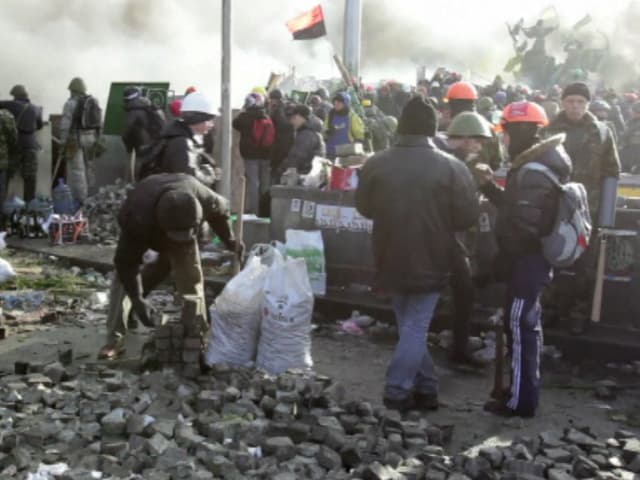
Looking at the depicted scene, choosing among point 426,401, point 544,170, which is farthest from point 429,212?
point 426,401

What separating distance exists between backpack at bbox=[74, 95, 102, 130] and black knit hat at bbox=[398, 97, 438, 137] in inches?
331

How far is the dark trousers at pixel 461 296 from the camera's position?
6.30 metres

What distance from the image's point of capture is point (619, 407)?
5.85 metres

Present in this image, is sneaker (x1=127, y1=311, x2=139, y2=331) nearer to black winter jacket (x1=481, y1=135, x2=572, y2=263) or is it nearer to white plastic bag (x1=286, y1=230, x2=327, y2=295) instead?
white plastic bag (x1=286, y1=230, x2=327, y2=295)

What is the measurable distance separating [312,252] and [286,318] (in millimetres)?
2234

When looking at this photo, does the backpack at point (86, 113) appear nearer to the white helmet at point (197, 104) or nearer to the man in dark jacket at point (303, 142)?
the man in dark jacket at point (303, 142)

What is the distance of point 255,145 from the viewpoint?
1177 cm

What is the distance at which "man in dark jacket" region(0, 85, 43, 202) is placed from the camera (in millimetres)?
12672

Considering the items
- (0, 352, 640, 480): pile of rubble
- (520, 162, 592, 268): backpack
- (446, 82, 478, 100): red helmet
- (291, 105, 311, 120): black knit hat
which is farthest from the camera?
(291, 105, 311, 120): black knit hat

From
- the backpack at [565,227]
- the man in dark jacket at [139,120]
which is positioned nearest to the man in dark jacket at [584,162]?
the backpack at [565,227]

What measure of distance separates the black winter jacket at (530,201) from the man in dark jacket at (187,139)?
222 cm

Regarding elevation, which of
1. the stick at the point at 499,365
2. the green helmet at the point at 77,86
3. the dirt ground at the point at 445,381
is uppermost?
the green helmet at the point at 77,86

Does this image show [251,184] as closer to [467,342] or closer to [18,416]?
[467,342]

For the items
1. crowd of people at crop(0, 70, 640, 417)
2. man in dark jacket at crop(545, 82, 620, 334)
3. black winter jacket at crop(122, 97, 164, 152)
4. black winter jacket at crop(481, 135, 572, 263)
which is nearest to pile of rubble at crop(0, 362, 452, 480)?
crowd of people at crop(0, 70, 640, 417)
